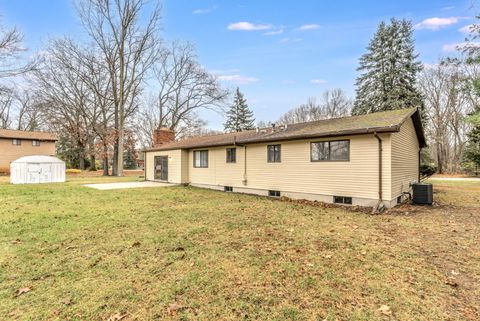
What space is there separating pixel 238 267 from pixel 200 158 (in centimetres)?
1192

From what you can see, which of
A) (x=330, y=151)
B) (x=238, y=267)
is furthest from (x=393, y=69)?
(x=238, y=267)

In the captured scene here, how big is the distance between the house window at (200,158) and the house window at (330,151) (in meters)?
6.98

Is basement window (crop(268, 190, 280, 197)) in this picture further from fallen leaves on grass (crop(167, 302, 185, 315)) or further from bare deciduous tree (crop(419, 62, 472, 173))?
bare deciduous tree (crop(419, 62, 472, 173))

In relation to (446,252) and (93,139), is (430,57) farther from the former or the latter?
(93,139)

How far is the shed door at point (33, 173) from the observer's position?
1788 centimetres

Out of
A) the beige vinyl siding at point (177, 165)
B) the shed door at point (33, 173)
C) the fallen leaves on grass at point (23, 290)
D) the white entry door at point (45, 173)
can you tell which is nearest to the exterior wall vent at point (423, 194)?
the fallen leaves on grass at point (23, 290)

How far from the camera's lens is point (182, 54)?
98.8ft

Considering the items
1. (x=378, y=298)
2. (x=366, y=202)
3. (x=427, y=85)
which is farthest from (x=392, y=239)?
(x=427, y=85)

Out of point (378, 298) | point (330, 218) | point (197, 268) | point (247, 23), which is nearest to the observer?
point (378, 298)

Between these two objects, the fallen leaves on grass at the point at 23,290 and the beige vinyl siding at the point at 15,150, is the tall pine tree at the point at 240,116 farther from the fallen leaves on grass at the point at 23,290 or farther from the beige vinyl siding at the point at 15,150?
the fallen leaves on grass at the point at 23,290

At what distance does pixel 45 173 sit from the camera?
733 inches

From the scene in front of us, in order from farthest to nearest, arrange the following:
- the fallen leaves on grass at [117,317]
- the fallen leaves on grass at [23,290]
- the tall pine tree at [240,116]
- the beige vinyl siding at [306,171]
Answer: the tall pine tree at [240,116] < the beige vinyl siding at [306,171] < the fallen leaves on grass at [23,290] < the fallen leaves on grass at [117,317]

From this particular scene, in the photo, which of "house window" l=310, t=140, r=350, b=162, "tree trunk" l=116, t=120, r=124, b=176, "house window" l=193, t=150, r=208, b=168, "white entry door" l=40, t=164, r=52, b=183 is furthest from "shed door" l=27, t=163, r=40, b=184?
"house window" l=310, t=140, r=350, b=162

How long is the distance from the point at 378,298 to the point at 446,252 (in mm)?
2421
